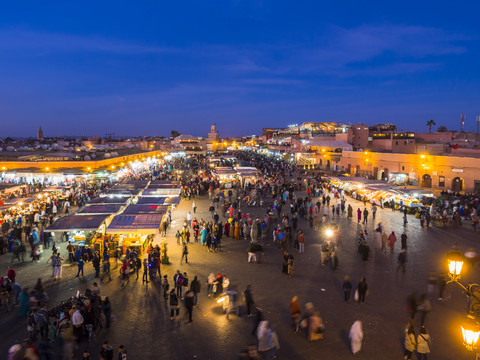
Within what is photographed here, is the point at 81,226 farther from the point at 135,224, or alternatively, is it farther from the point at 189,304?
the point at 189,304

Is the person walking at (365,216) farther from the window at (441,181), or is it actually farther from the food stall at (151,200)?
the window at (441,181)

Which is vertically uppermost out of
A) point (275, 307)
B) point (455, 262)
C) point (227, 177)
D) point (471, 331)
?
point (455, 262)

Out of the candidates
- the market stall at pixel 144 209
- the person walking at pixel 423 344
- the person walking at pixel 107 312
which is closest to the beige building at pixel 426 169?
the market stall at pixel 144 209

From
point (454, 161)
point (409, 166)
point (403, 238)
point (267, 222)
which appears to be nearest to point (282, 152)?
point (409, 166)

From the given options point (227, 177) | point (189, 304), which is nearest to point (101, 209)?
point (189, 304)

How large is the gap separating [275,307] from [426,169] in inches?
1016

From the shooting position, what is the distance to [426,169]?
29.1 meters

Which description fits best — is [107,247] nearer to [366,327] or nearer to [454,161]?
[366,327]

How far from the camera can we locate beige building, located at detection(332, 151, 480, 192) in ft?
84.3

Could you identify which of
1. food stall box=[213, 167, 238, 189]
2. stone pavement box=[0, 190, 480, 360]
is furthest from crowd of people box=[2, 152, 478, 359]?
food stall box=[213, 167, 238, 189]

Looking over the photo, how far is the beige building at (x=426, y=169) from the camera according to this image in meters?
25.7

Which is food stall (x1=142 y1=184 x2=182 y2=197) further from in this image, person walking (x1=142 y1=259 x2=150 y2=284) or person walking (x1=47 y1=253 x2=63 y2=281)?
person walking (x1=142 y1=259 x2=150 y2=284)

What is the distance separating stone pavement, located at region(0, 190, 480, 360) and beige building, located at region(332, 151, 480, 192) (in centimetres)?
1461

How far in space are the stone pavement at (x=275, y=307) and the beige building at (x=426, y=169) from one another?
1461cm
